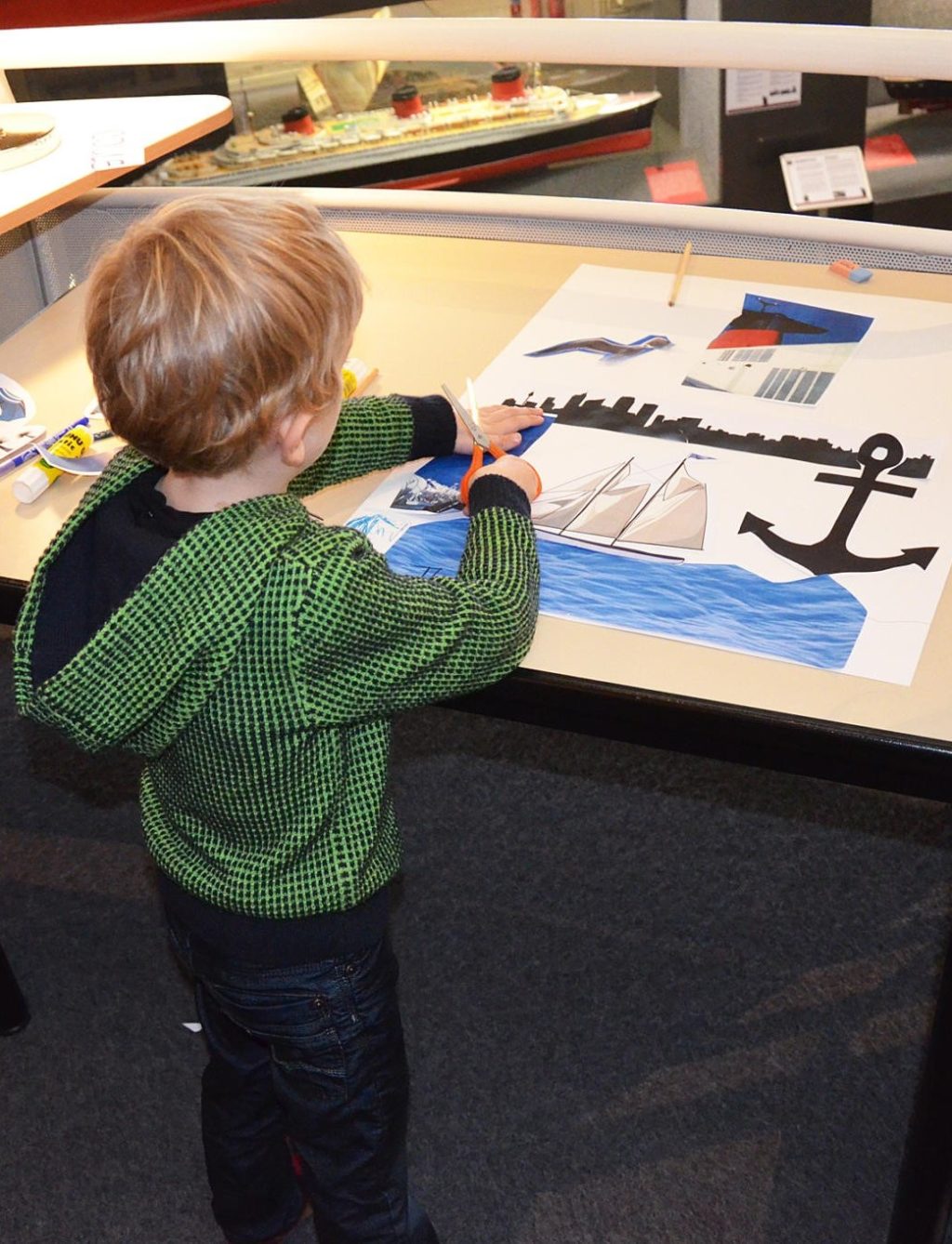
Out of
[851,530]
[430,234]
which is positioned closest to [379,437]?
[851,530]

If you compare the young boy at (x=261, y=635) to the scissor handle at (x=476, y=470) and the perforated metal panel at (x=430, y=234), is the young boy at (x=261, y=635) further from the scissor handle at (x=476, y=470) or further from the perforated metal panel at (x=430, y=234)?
the perforated metal panel at (x=430, y=234)

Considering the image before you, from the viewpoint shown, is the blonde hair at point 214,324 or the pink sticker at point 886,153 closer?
the blonde hair at point 214,324

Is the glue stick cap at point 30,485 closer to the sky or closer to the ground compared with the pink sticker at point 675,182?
closer to the sky

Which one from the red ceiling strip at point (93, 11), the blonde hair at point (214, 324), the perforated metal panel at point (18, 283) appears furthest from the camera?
the red ceiling strip at point (93, 11)

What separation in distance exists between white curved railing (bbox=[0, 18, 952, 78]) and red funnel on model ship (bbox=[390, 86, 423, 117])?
928mm

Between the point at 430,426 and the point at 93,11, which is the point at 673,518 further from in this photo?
the point at 93,11

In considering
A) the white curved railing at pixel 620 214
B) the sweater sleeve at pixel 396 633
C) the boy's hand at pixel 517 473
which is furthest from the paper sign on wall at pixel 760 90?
the sweater sleeve at pixel 396 633

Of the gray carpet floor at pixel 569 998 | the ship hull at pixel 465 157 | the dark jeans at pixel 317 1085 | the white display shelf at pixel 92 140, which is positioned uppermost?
the white display shelf at pixel 92 140

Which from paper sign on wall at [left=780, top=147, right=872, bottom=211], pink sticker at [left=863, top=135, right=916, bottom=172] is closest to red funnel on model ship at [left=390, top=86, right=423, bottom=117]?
paper sign on wall at [left=780, top=147, right=872, bottom=211]

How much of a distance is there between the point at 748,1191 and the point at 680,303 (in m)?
0.87

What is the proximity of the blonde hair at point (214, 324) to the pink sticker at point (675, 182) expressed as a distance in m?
1.67

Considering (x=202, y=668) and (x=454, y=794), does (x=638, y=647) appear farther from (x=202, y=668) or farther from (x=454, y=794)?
(x=454, y=794)

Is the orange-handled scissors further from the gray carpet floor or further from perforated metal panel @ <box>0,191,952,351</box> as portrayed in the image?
the gray carpet floor

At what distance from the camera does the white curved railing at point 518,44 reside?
1200 mm
